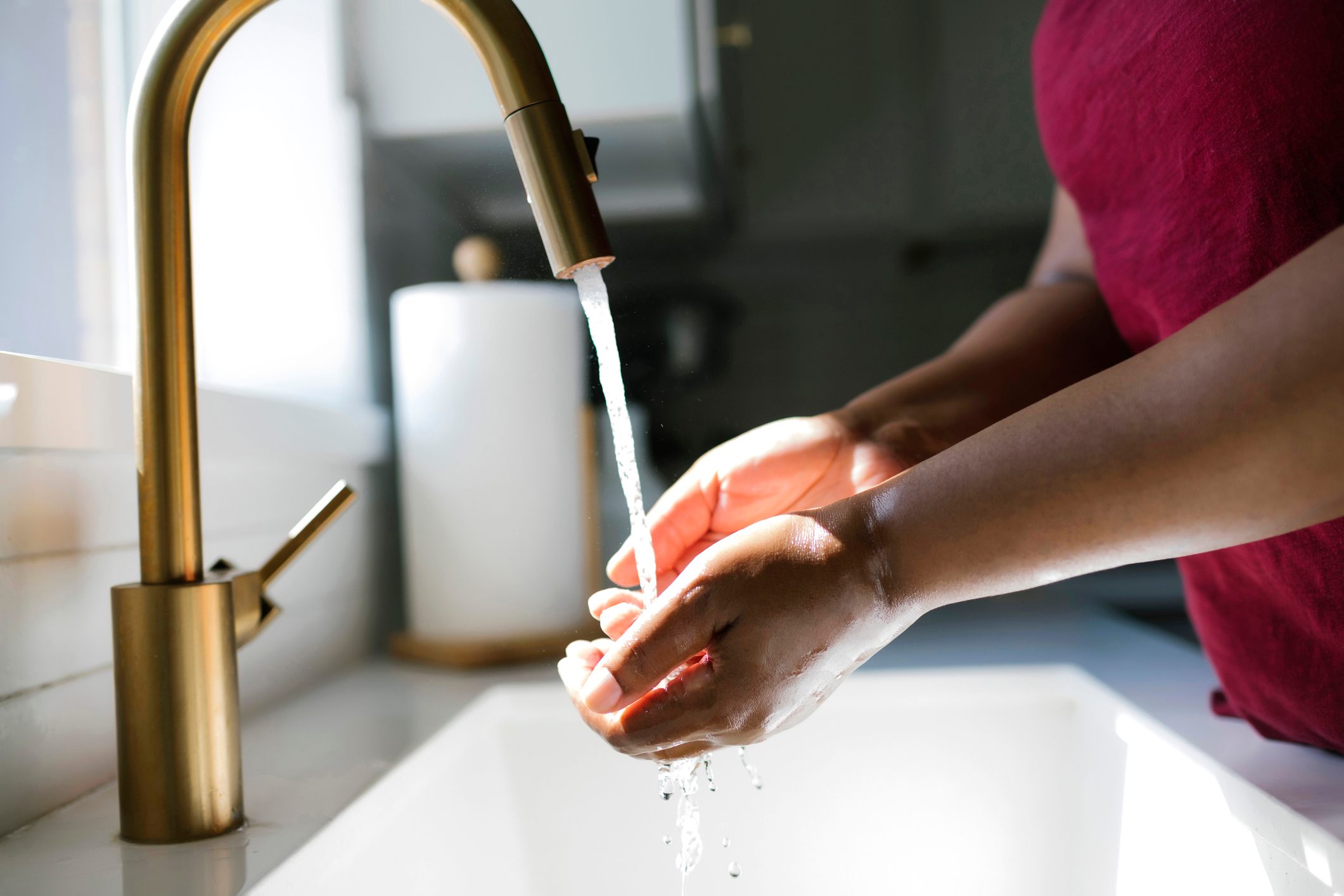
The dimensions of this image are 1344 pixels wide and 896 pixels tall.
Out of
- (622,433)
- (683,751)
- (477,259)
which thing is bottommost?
(683,751)

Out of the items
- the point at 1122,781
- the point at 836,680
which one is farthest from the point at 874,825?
the point at 836,680

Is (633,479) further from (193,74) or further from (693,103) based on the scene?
(693,103)

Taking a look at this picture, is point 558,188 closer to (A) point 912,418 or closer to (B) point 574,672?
(B) point 574,672

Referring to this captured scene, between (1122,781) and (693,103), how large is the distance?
58 centimetres

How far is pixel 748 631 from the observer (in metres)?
0.30

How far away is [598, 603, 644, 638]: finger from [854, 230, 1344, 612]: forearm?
119 millimetres

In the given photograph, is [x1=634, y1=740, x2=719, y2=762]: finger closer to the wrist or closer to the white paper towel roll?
the wrist

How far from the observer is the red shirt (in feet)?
1.21

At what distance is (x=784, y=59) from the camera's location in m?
0.95

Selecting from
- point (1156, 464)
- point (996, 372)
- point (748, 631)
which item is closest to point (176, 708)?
point (748, 631)

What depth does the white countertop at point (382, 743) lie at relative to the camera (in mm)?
349

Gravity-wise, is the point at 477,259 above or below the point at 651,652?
above

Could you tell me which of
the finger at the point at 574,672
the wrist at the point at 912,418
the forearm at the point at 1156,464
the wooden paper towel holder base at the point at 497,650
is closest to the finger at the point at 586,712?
the finger at the point at 574,672

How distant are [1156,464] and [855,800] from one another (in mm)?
374
